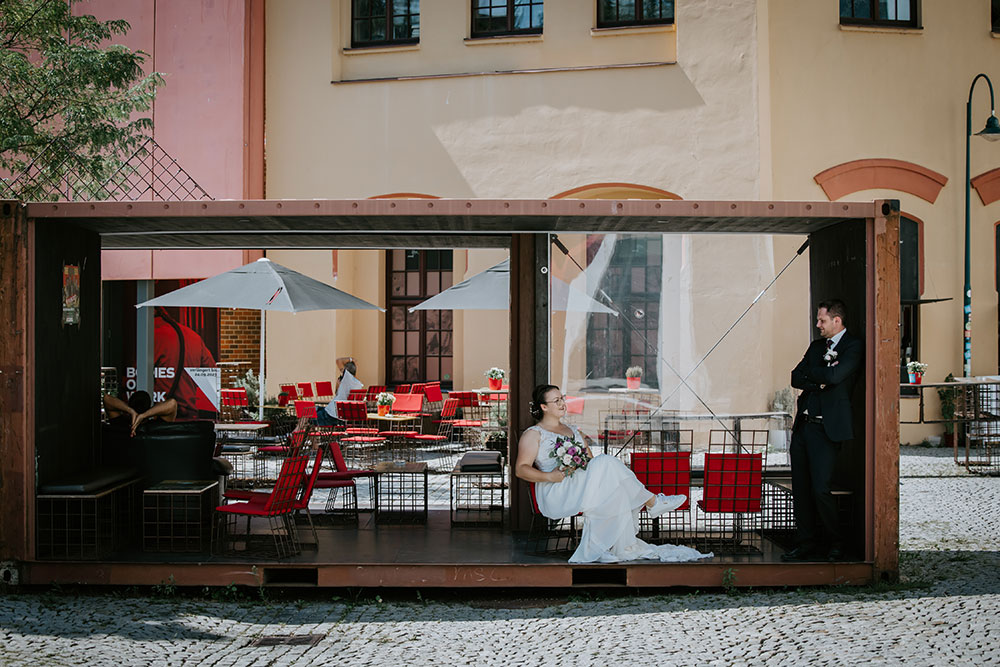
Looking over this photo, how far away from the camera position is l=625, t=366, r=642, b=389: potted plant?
8359mm

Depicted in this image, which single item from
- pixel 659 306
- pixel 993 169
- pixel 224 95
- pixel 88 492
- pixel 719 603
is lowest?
pixel 719 603

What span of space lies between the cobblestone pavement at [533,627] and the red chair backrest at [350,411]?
19.0ft

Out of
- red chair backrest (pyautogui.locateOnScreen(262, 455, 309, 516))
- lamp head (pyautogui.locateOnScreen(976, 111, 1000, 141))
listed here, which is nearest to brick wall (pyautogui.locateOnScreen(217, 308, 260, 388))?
red chair backrest (pyautogui.locateOnScreen(262, 455, 309, 516))

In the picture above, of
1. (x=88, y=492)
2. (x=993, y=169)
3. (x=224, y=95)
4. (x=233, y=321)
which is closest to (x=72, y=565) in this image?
(x=88, y=492)

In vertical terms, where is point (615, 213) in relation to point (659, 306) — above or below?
above

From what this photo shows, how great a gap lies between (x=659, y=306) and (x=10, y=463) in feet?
16.5

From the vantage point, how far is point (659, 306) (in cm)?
831

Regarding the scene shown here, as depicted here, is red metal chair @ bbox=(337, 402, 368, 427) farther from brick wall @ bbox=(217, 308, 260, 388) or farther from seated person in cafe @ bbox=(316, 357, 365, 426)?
brick wall @ bbox=(217, 308, 260, 388)

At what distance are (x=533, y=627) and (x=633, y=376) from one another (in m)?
2.79

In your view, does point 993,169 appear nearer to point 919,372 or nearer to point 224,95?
point 919,372

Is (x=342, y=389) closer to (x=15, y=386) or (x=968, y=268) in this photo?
(x=15, y=386)

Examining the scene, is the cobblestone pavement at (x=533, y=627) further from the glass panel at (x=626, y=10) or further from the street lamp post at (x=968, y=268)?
the glass panel at (x=626, y=10)

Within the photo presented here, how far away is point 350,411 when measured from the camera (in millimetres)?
12875

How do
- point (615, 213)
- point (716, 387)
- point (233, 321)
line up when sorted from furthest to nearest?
point (233, 321) < point (716, 387) < point (615, 213)
